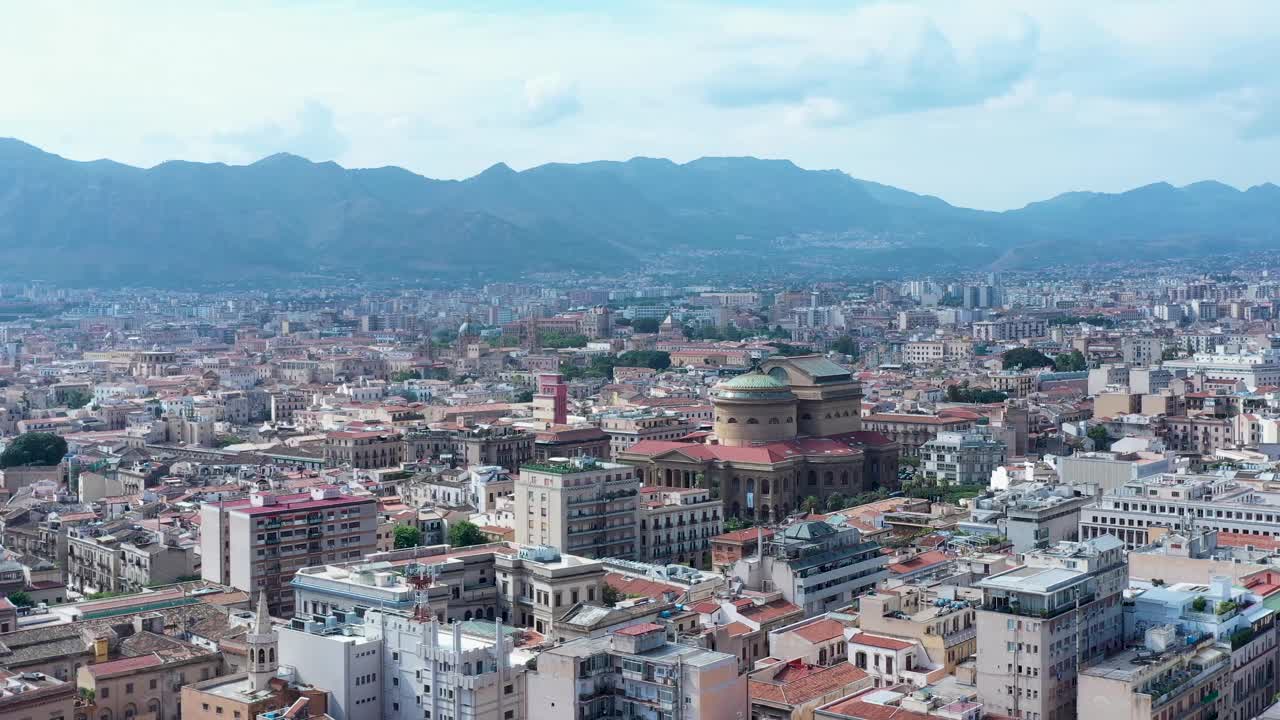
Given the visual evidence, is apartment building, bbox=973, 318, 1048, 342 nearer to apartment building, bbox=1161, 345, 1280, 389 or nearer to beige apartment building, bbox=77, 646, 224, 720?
Answer: apartment building, bbox=1161, 345, 1280, 389

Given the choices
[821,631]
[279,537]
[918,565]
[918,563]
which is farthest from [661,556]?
[821,631]

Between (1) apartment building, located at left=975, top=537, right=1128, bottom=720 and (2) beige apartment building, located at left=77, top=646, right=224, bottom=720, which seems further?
(2) beige apartment building, located at left=77, top=646, right=224, bottom=720

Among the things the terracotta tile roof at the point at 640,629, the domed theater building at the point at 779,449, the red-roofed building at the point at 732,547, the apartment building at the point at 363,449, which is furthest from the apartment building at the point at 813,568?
the apartment building at the point at 363,449

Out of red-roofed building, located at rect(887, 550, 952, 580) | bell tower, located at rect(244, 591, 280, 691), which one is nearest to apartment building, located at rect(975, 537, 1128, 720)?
red-roofed building, located at rect(887, 550, 952, 580)

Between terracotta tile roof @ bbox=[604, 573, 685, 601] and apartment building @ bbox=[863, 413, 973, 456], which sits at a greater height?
apartment building @ bbox=[863, 413, 973, 456]

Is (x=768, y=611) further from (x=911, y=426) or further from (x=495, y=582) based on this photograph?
(x=911, y=426)

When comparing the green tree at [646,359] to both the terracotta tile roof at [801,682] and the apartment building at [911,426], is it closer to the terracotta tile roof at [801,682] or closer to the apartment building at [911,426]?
the apartment building at [911,426]
